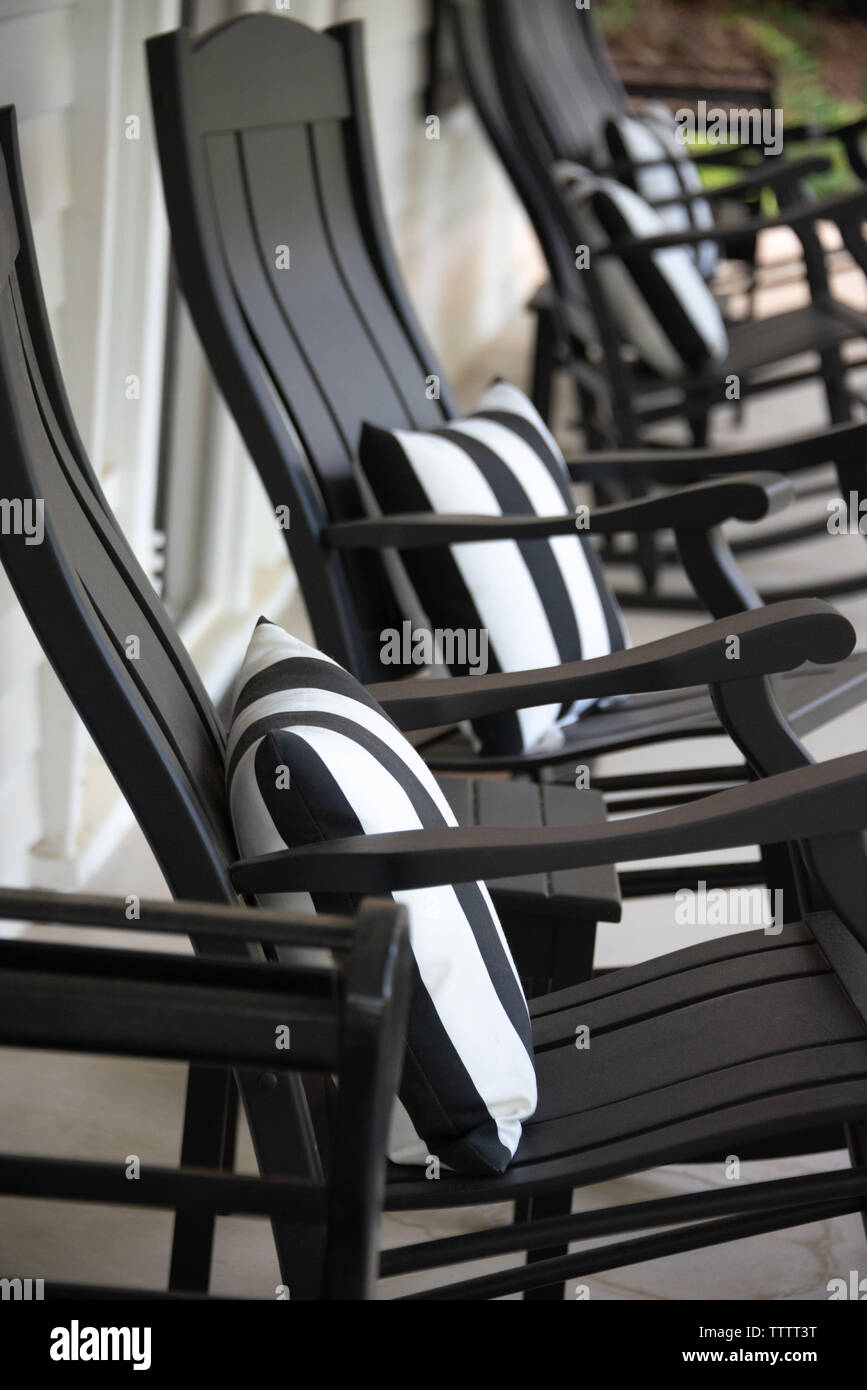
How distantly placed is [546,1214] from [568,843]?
47 cm

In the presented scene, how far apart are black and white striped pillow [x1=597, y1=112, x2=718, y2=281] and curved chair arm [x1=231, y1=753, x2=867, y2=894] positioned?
2.84m

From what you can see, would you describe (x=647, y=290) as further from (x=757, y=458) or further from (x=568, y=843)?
(x=568, y=843)

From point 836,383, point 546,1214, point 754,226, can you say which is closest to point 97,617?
point 546,1214

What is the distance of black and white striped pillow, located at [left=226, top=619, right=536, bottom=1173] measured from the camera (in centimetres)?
96

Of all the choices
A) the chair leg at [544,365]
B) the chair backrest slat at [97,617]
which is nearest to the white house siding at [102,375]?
the chair backrest slat at [97,617]

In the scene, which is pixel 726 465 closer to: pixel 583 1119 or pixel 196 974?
pixel 583 1119

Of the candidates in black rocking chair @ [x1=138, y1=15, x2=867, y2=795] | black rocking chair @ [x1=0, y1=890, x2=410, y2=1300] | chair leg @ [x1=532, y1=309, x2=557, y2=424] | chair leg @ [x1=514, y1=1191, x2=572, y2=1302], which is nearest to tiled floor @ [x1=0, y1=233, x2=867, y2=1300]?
chair leg @ [x1=514, y1=1191, x2=572, y2=1302]

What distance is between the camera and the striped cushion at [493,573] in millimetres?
1613

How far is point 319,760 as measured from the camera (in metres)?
0.96

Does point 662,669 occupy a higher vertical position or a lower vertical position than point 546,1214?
higher

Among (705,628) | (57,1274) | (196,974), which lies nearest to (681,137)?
(705,628)

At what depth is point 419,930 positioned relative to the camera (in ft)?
3.19

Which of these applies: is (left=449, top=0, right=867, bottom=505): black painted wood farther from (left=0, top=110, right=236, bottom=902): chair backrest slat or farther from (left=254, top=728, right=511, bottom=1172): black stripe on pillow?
(left=254, top=728, right=511, bottom=1172): black stripe on pillow

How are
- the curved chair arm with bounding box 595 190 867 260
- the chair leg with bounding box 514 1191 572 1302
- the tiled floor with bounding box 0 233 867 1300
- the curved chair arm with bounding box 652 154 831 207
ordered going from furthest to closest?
the curved chair arm with bounding box 652 154 831 207 < the curved chair arm with bounding box 595 190 867 260 < the tiled floor with bounding box 0 233 867 1300 < the chair leg with bounding box 514 1191 572 1302
